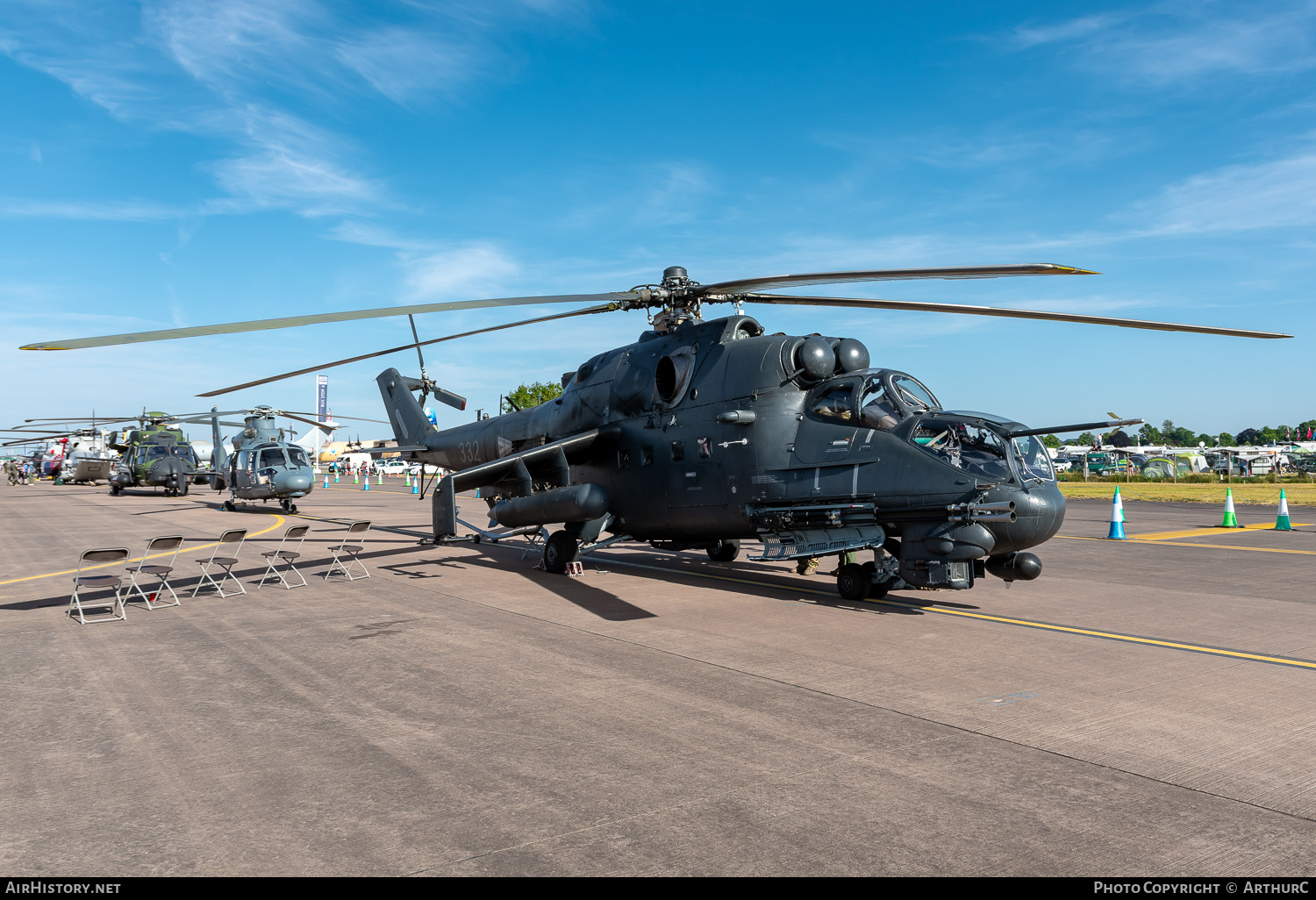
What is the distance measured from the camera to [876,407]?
34.7ft

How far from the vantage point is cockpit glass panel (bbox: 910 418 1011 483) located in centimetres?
944

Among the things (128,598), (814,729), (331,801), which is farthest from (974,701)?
(128,598)

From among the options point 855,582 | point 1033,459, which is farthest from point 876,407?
point 855,582

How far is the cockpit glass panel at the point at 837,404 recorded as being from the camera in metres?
10.8

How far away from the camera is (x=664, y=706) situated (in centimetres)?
639

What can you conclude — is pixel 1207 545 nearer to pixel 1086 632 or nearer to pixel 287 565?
pixel 1086 632

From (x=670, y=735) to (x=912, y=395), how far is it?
260 inches

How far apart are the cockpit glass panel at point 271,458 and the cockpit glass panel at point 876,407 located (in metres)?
24.6

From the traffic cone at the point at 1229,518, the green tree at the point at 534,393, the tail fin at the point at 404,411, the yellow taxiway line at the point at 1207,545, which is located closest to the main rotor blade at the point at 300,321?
the tail fin at the point at 404,411

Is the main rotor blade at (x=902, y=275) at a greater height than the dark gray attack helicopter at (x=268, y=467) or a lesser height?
greater

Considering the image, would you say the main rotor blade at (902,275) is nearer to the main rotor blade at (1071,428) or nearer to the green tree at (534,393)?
the main rotor blade at (1071,428)

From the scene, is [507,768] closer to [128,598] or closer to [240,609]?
[240,609]

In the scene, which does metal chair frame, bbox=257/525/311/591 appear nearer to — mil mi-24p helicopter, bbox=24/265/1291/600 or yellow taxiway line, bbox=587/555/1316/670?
mil mi-24p helicopter, bbox=24/265/1291/600

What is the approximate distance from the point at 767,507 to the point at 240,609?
7.27 m
